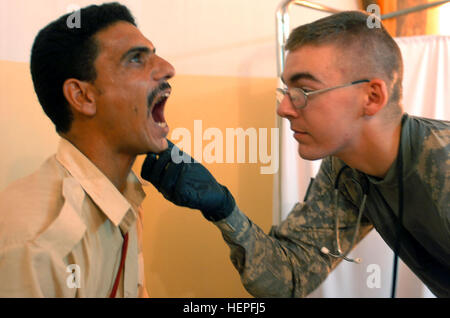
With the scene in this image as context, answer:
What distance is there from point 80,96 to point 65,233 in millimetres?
319

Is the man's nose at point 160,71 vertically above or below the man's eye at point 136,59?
below

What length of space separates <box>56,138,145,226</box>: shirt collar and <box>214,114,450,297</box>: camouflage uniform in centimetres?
29

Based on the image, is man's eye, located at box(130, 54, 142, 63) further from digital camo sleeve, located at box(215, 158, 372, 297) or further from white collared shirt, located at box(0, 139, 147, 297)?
digital camo sleeve, located at box(215, 158, 372, 297)

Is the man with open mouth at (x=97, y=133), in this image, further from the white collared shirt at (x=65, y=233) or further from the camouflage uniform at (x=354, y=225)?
the camouflage uniform at (x=354, y=225)

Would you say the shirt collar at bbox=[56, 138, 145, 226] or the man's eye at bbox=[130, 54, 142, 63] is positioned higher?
the man's eye at bbox=[130, 54, 142, 63]

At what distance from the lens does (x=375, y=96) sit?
101 cm

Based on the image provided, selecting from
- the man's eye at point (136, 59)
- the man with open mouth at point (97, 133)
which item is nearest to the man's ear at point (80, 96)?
the man with open mouth at point (97, 133)

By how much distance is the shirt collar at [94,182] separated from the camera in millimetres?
790

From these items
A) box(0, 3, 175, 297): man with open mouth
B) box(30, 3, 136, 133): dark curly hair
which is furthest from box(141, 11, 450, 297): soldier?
box(30, 3, 136, 133): dark curly hair

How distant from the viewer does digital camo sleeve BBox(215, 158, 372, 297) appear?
3.39 ft

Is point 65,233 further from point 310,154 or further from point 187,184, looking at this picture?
point 310,154

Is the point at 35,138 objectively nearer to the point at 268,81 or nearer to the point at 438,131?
the point at 268,81

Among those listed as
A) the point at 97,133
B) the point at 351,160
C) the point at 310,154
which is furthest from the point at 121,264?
the point at 351,160

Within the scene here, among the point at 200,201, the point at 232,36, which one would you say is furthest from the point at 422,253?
the point at 232,36
